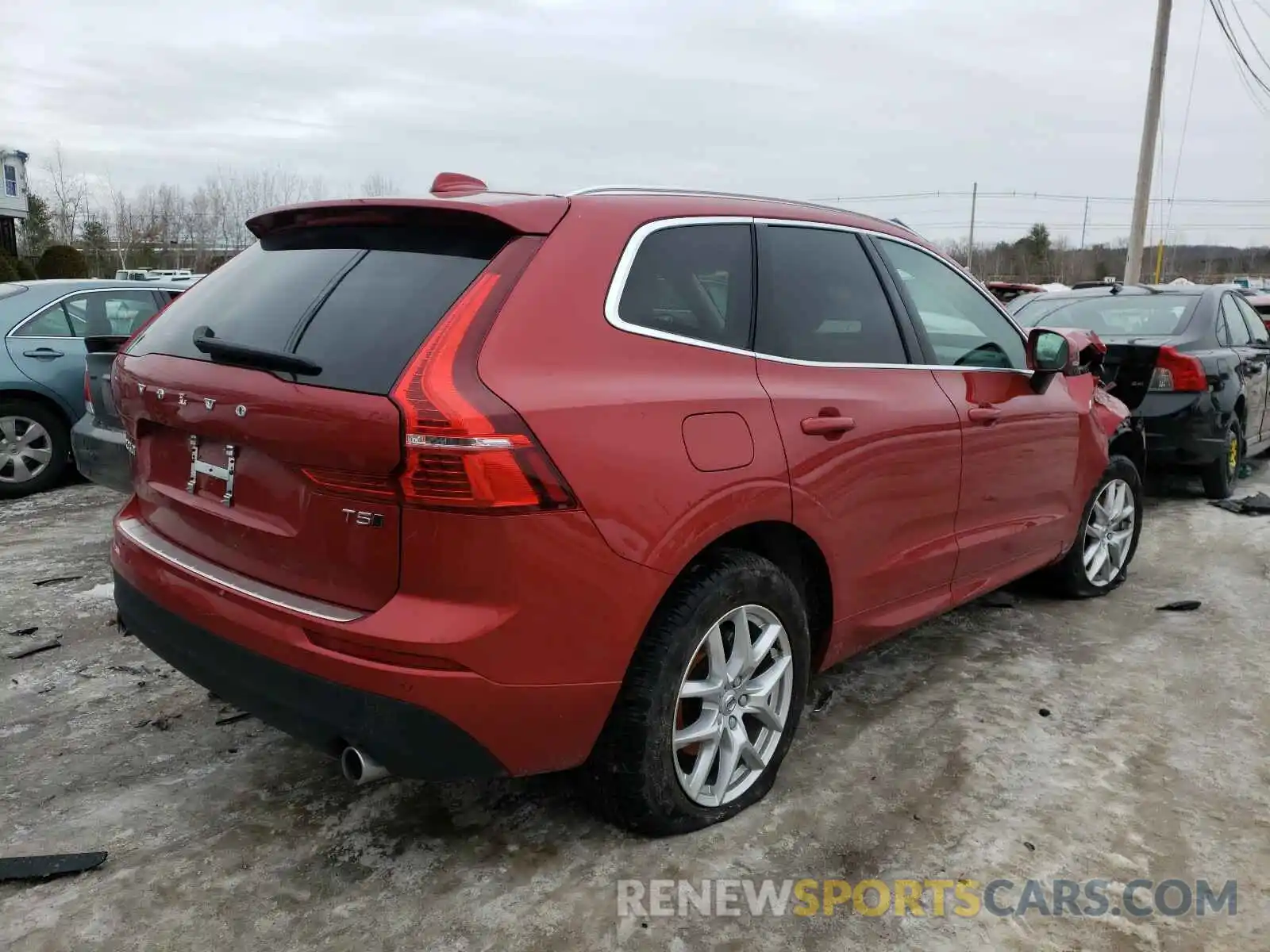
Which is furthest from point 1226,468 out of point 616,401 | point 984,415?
point 616,401

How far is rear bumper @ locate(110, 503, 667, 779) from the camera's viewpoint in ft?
7.04

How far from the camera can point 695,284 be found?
273 cm

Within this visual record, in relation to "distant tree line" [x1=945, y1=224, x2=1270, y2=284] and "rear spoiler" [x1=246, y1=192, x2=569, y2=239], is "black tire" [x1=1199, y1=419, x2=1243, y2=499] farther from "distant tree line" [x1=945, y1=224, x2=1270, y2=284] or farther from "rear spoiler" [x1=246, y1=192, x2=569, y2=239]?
"distant tree line" [x1=945, y1=224, x2=1270, y2=284]

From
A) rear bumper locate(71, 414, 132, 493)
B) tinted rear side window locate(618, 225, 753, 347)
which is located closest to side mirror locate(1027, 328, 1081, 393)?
tinted rear side window locate(618, 225, 753, 347)

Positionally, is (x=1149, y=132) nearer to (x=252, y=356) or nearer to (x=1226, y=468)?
(x=1226, y=468)

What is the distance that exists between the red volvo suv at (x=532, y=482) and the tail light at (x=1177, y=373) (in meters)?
4.19

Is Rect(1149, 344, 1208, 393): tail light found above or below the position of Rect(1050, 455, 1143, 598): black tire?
above

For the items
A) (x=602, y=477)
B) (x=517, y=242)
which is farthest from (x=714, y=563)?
(x=517, y=242)

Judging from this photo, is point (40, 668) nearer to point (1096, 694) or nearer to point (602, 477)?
point (602, 477)

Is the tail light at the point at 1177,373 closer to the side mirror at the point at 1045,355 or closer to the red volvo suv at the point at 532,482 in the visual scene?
the side mirror at the point at 1045,355

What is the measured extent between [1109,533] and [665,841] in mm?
3326

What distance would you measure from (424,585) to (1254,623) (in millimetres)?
4197

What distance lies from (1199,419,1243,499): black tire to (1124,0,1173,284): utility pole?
38.4 feet

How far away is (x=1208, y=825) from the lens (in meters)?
2.85
